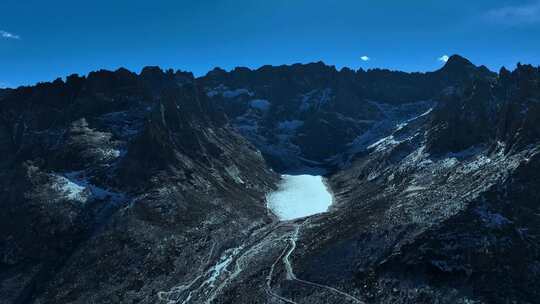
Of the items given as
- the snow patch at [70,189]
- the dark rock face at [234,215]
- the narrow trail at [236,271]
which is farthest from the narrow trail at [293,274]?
the snow patch at [70,189]

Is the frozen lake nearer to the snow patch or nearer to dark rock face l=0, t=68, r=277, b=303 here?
dark rock face l=0, t=68, r=277, b=303

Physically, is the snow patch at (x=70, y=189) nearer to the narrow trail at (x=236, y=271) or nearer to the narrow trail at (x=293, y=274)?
the narrow trail at (x=236, y=271)

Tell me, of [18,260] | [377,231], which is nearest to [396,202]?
[377,231]

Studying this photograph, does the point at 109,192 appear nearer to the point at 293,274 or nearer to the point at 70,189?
the point at 70,189

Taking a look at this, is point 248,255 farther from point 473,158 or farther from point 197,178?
point 473,158

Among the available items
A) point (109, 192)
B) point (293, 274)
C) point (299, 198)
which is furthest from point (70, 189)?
point (299, 198)
